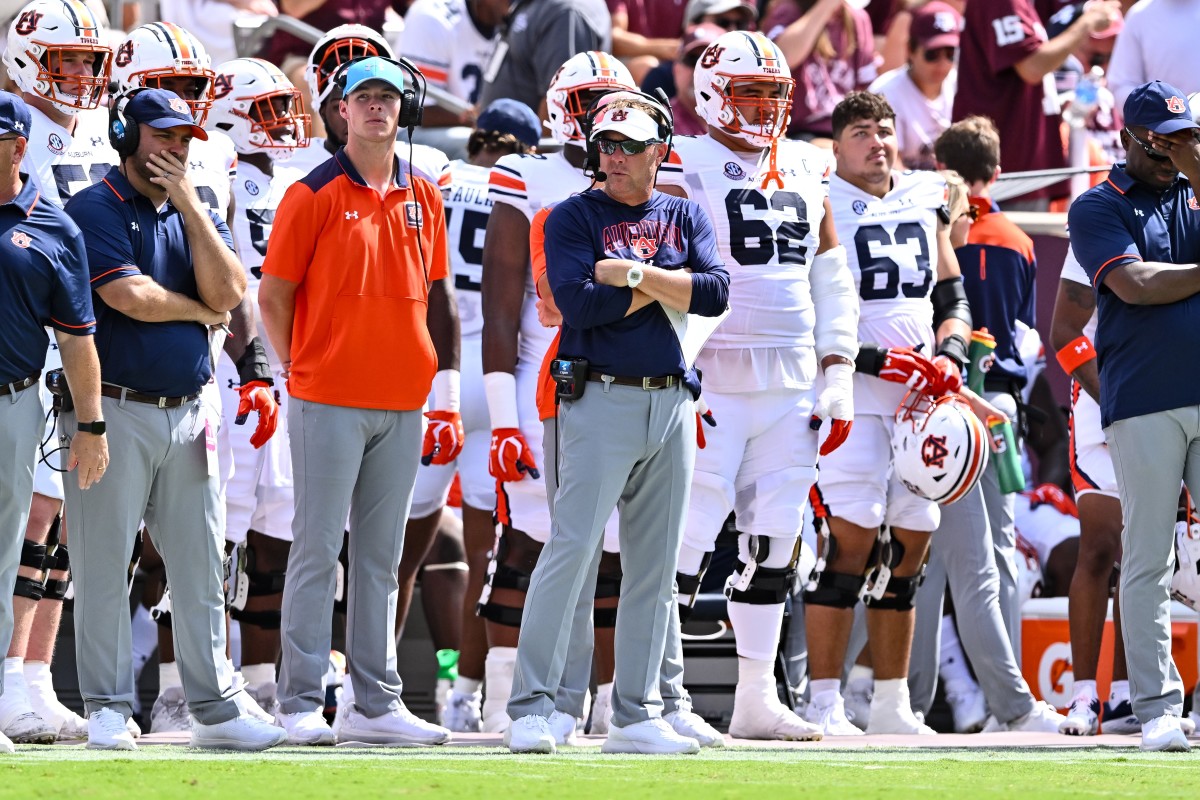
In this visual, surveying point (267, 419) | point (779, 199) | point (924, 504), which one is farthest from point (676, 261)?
point (924, 504)

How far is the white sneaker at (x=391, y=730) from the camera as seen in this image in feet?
20.9

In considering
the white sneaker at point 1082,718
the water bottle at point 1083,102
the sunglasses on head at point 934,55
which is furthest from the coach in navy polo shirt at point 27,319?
the water bottle at point 1083,102

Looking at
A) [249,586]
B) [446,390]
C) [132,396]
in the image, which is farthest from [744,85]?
[249,586]

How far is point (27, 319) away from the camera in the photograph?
220 inches

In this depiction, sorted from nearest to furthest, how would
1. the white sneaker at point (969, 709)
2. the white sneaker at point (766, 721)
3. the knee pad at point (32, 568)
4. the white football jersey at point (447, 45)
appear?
the knee pad at point (32, 568), the white sneaker at point (766, 721), the white sneaker at point (969, 709), the white football jersey at point (447, 45)

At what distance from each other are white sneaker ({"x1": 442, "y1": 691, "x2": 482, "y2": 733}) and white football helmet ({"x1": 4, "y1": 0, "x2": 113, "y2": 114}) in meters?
2.70

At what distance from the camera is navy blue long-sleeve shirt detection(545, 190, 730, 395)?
19.1ft

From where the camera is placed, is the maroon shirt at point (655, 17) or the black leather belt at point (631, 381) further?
the maroon shirt at point (655, 17)

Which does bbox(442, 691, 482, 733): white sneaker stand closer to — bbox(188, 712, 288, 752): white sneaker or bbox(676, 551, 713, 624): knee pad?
bbox(676, 551, 713, 624): knee pad

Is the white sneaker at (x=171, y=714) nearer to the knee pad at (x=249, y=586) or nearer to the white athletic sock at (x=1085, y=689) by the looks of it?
the knee pad at (x=249, y=586)

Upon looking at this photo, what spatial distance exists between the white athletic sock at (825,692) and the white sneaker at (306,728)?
2.07 meters

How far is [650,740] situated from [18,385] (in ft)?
6.96

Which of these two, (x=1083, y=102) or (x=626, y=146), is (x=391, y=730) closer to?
(x=626, y=146)

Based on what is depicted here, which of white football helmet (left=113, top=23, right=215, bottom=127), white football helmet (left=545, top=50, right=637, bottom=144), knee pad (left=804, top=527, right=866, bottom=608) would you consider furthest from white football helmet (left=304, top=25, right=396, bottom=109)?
knee pad (left=804, top=527, right=866, bottom=608)
